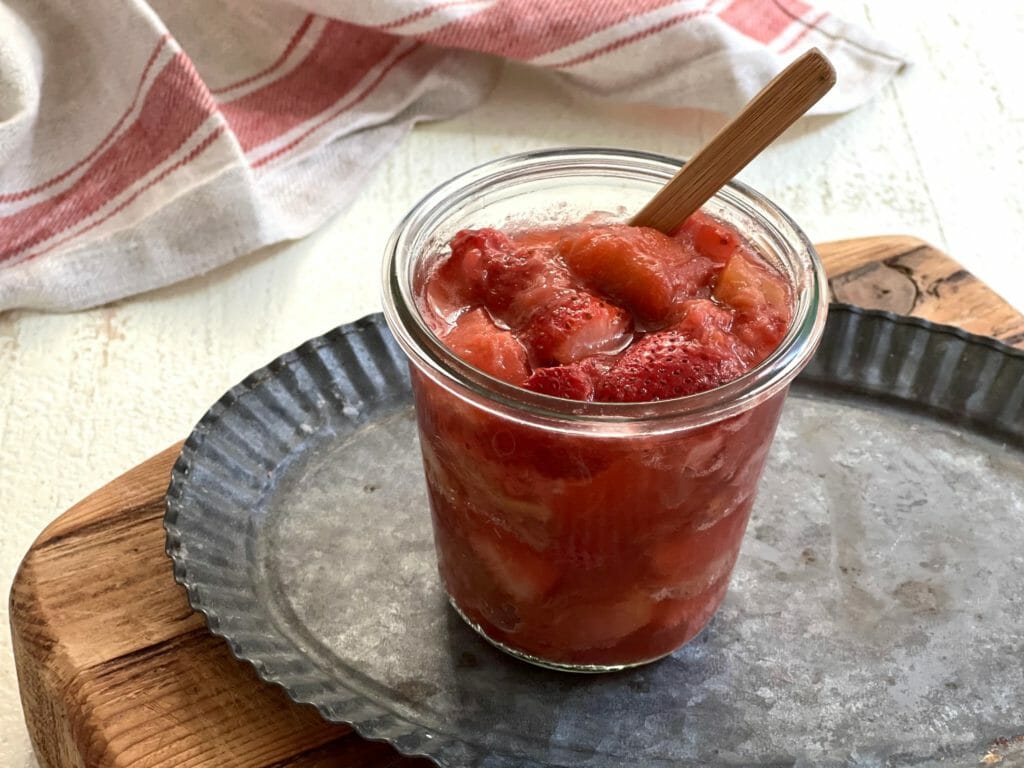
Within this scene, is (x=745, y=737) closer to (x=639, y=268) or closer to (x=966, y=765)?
(x=966, y=765)

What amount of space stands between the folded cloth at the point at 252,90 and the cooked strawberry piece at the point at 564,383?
1.03m

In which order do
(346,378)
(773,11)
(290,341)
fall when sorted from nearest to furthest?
1. (346,378)
2. (290,341)
3. (773,11)

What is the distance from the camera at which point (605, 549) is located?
101 centimetres

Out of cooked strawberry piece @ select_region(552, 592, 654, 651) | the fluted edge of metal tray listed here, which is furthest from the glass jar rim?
the fluted edge of metal tray

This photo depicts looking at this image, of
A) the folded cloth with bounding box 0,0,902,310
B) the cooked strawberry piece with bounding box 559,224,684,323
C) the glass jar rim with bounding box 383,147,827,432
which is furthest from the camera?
the folded cloth with bounding box 0,0,902,310

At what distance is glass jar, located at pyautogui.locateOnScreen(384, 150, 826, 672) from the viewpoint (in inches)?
37.0

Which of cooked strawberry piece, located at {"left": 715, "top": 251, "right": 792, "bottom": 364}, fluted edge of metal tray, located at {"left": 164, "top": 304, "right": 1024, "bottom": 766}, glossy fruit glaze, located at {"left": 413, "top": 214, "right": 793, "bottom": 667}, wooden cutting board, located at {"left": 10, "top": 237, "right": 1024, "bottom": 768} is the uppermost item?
cooked strawberry piece, located at {"left": 715, "top": 251, "right": 792, "bottom": 364}

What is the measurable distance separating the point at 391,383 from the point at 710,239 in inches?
18.4

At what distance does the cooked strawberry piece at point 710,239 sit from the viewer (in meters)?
1.10

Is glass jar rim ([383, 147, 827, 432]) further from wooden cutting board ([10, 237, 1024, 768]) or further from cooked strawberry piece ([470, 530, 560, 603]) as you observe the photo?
wooden cutting board ([10, 237, 1024, 768])

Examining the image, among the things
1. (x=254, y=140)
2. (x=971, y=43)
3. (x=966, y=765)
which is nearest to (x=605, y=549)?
(x=966, y=765)

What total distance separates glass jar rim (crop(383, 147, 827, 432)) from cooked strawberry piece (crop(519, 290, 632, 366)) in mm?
68

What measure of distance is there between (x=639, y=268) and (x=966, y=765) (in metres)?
0.50

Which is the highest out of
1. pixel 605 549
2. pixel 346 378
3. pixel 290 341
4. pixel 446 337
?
pixel 446 337
